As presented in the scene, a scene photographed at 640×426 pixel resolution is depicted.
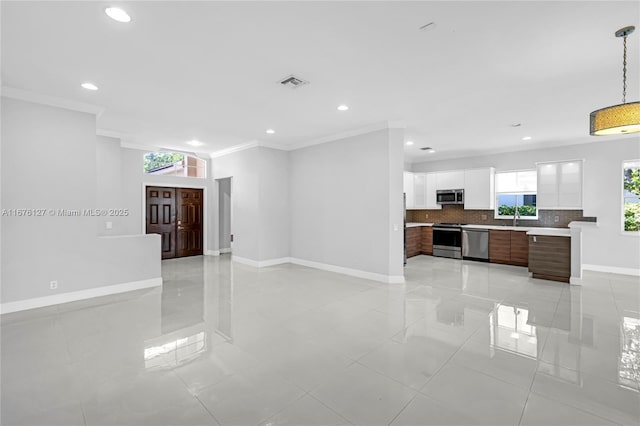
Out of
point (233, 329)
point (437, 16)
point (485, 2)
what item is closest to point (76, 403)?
point (233, 329)

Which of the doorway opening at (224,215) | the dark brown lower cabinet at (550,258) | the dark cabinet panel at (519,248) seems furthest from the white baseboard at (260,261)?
the dark cabinet panel at (519,248)

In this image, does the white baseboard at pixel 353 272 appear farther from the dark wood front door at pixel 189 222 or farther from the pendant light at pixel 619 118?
the pendant light at pixel 619 118

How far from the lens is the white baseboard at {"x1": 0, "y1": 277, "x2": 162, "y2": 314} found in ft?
12.6

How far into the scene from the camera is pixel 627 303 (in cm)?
424

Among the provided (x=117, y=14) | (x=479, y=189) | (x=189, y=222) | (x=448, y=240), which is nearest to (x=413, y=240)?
(x=448, y=240)

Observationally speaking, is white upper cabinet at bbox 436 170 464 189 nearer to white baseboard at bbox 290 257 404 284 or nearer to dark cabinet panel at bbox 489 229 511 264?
dark cabinet panel at bbox 489 229 511 264

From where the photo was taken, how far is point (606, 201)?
6227 millimetres

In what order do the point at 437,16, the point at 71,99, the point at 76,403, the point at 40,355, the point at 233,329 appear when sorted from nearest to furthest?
the point at 76,403
the point at 437,16
the point at 40,355
the point at 233,329
the point at 71,99

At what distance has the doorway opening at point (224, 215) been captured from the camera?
8773 mm

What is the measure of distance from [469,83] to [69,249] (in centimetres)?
592

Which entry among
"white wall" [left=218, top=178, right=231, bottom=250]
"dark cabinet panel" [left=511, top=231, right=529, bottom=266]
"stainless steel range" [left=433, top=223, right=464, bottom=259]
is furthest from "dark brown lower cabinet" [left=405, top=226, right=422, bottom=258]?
"white wall" [left=218, top=178, right=231, bottom=250]

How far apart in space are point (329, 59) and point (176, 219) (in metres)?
6.55

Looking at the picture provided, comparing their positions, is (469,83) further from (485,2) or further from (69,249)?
(69,249)

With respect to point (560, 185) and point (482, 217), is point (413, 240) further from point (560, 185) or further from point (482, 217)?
point (560, 185)
